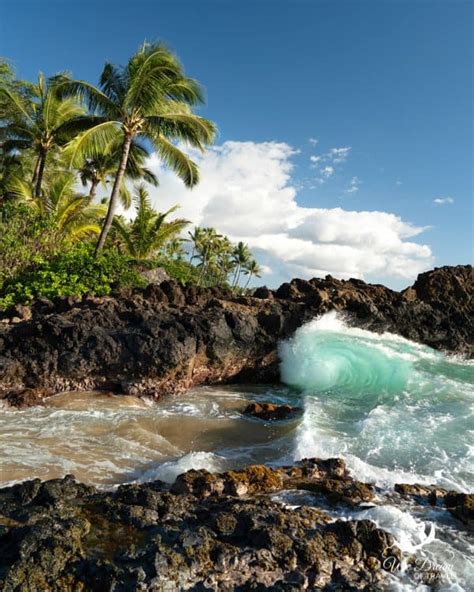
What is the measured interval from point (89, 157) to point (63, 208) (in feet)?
9.90

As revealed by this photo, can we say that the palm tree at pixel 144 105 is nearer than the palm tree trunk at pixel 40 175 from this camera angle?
Yes

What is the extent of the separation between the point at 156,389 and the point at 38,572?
6.54 meters

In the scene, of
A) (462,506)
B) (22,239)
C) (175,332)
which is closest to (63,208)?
(22,239)

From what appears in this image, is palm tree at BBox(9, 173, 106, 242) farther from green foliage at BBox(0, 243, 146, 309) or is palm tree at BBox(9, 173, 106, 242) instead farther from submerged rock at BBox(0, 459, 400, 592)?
submerged rock at BBox(0, 459, 400, 592)

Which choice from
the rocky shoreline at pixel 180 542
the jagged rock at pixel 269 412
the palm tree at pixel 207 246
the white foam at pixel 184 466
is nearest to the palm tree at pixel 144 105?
the jagged rock at pixel 269 412

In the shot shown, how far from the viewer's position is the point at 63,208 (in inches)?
749

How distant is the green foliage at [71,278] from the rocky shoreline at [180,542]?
31.3 feet

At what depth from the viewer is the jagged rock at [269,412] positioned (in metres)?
8.77

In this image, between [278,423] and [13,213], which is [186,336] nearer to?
[278,423]

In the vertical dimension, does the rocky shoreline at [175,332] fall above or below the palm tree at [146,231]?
below

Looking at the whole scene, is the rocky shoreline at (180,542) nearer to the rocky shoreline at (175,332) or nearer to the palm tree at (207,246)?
the rocky shoreline at (175,332)

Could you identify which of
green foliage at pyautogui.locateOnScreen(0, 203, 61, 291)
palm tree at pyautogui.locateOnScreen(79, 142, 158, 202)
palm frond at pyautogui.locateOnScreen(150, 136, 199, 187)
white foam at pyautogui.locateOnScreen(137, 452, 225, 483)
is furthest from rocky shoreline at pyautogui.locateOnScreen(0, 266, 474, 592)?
palm tree at pyautogui.locateOnScreen(79, 142, 158, 202)

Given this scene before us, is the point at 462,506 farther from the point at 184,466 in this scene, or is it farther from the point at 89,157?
the point at 89,157

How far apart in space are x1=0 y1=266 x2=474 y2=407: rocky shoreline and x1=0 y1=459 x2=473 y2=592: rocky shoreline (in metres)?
4.84
